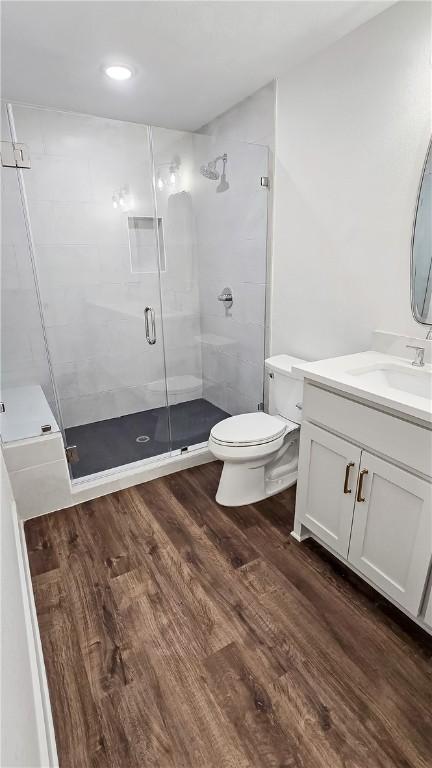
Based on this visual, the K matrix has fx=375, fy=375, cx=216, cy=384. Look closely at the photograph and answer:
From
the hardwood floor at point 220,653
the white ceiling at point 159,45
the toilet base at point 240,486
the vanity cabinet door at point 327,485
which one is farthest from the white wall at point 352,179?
the hardwood floor at point 220,653

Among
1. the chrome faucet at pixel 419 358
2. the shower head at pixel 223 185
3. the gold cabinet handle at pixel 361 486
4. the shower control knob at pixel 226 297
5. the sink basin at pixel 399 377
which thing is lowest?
the gold cabinet handle at pixel 361 486

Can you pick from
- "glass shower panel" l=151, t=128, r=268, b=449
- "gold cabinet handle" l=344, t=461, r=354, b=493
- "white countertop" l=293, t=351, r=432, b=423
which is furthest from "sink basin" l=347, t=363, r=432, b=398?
"glass shower panel" l=151, t=128, r=268, b=449

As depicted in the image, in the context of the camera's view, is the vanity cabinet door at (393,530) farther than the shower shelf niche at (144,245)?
No

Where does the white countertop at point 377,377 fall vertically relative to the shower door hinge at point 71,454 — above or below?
above

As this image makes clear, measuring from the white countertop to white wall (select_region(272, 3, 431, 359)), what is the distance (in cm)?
20

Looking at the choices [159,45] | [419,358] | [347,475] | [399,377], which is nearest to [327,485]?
[347,475]

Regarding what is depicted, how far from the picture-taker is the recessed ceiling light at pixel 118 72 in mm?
1929

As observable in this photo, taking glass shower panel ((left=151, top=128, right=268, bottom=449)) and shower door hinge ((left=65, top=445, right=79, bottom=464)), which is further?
glass shower panel ((left=151, top=128, right=268, bottom=449))

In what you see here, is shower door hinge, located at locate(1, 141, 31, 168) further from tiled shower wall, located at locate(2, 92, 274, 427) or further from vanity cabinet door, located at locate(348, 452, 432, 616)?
vanity cabinet door, located at locate(348, 452, 432, 616)

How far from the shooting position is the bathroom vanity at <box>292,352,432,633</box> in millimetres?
1246

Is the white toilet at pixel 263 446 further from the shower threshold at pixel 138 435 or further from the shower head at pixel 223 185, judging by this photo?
the shower head at pixel 223 185

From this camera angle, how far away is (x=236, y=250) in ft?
8.86

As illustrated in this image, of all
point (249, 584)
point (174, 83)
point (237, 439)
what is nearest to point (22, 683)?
point (249, 584)

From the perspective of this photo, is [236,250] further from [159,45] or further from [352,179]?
[159,45]
